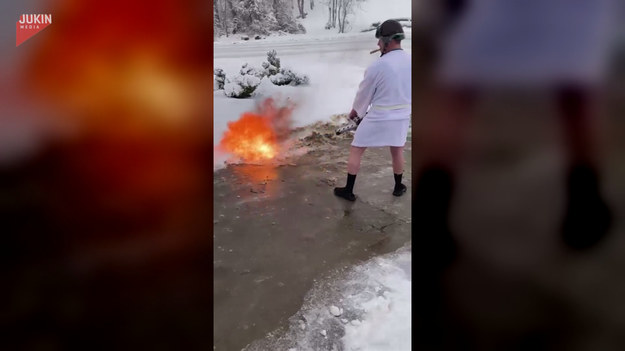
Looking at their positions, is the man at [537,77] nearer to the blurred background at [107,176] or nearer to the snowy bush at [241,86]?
the snowy bush at [241,86]

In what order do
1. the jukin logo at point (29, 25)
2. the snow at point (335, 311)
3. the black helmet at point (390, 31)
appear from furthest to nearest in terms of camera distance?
the black helmet at point (390, 31), the snow at point (335, 311), the jukin logo at point (29, 25)

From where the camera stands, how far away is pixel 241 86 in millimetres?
1353

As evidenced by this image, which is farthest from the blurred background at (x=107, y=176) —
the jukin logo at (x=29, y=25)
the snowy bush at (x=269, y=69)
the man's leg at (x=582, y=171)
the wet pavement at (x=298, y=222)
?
the man's leg at (x=582, y=171)

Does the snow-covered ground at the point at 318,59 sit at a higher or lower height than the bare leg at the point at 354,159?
higher

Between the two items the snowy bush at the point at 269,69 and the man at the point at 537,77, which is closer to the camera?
the man at the point at 537,77

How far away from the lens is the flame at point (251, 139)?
135 centimetres

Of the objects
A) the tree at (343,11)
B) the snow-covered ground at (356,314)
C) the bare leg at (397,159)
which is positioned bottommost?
the snow-covered ground at (356,314)

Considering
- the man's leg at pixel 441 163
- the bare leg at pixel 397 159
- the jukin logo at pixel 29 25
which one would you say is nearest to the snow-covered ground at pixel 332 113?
the man's leg at pixel 441 163

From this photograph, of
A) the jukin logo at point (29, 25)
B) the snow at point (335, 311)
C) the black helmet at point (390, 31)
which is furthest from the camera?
the black helmet at point (390, 31)

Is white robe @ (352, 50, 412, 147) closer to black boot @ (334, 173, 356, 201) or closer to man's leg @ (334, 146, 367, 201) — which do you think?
Answer: man's leg @ (334, 146, 367, 201)

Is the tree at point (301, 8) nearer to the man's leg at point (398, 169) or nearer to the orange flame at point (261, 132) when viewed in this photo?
the orange flame at point (261, 132)

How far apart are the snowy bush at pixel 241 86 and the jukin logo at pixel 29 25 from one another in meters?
0.54

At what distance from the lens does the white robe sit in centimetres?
133

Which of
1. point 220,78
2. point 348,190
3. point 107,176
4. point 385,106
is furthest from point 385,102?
point 107,176
